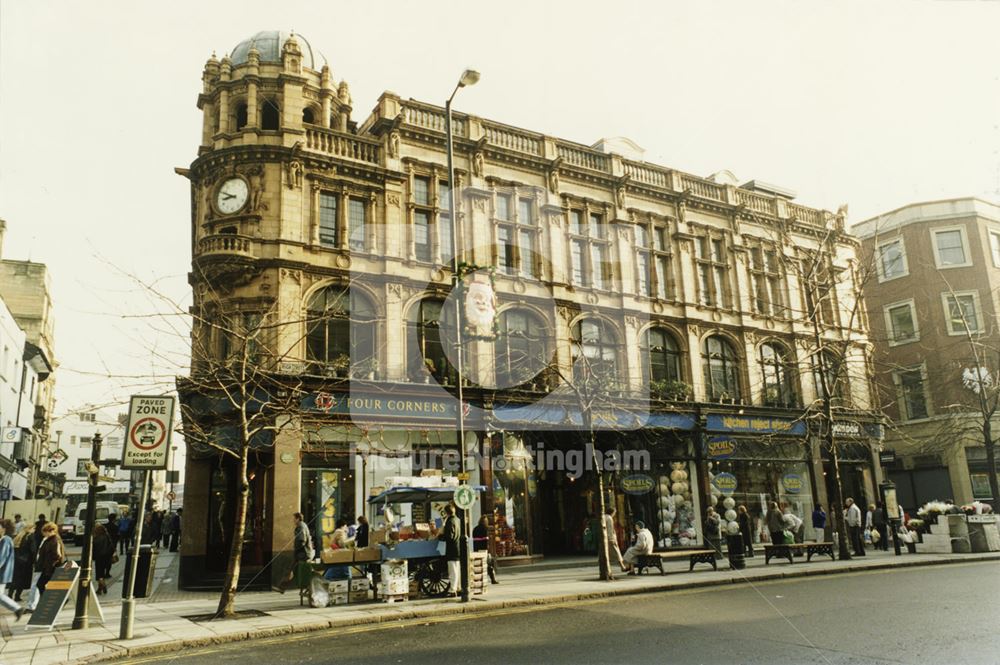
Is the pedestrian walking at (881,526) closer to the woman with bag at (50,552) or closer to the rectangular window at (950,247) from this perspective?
the rectangular window at (950,247)

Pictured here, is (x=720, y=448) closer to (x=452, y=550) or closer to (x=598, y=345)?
(x=598, y=345)

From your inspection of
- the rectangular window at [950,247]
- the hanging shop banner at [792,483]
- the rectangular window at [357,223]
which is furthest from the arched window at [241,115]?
the rectangular window at [950,247]

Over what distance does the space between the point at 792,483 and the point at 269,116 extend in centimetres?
2532

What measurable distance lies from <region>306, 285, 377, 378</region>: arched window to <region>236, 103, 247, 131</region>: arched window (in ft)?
22.7

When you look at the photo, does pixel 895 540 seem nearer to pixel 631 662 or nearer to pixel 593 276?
pixel 593 276

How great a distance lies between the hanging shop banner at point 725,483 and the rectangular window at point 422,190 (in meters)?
15.4

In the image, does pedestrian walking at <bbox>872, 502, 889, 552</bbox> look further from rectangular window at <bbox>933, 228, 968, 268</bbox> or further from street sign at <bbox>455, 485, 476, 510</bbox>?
street sign at <bbox>455, 485, 476, 510</bbox>

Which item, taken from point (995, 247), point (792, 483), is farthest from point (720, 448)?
point (995, 247)

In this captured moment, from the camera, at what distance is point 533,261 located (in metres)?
26.2

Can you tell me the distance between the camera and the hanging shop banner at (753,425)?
28.1 metres

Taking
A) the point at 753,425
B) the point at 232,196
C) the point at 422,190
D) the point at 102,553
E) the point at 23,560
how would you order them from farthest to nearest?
the point at 753,425
the point at 422,190
the point at 232,196
the point at 102,553
the point at 23,560

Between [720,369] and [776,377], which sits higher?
[720,369]

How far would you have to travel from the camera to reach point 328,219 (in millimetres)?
23266

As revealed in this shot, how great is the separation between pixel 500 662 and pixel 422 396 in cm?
1409
